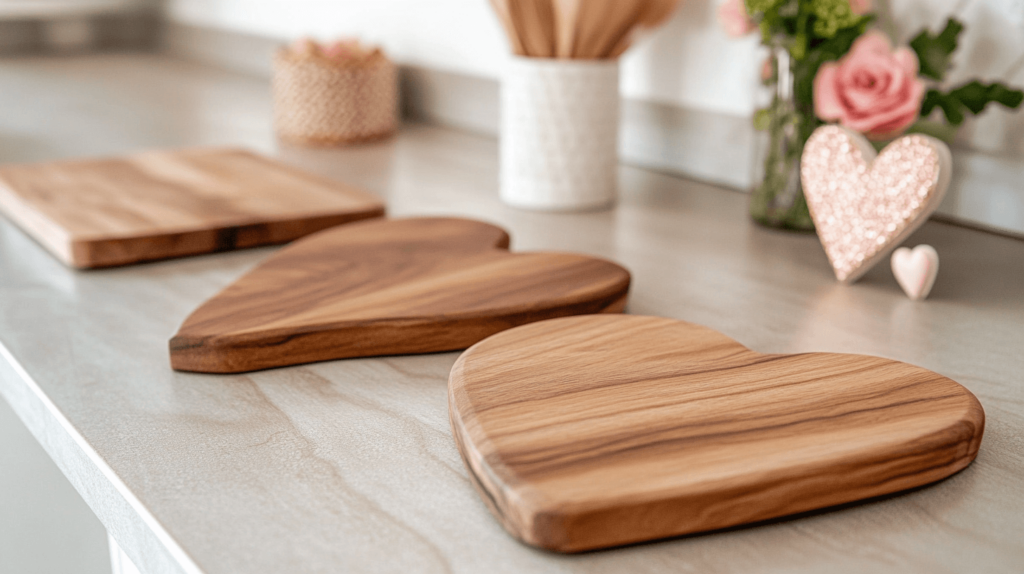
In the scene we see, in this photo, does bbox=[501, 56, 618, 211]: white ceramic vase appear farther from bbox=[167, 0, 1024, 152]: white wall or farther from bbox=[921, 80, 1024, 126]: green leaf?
bbox=[921, 80, 1024, 126]: green leaf

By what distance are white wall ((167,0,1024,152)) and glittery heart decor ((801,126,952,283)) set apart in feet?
0.68

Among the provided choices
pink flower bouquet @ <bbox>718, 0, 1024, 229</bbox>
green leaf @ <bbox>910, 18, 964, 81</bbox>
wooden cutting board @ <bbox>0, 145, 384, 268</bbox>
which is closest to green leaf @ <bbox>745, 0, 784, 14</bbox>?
pink flower bouquet @ <bbox>718, 0, 1024, 229</bbox>

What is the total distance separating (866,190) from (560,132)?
333mm

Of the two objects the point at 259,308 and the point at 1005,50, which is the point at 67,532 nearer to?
the point at 259,308

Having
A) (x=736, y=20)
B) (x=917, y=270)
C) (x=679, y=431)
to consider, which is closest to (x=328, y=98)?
(x=736, y=20)

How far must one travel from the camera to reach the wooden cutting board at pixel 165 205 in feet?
2.41

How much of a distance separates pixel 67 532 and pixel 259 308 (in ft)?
0.76

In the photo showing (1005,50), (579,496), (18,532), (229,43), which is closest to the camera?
(579,496)

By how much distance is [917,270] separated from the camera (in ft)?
2.13

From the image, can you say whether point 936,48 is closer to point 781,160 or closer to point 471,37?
point 781,160

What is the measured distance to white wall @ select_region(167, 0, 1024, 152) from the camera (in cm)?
78

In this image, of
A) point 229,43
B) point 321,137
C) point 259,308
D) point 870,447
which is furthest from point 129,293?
point 229,43

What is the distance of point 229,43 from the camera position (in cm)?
208

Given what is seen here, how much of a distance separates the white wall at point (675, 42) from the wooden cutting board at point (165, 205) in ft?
0.92
